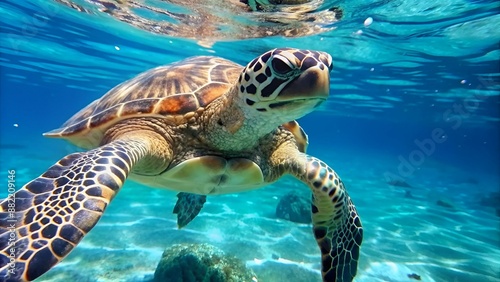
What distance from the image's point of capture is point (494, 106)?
2419 centimetres

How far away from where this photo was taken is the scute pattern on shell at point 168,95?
3.68m

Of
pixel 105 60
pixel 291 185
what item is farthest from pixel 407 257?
pixel 105 60

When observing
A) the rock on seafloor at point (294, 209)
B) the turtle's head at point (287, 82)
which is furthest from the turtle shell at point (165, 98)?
the rock on seafloor at point (294, 209)

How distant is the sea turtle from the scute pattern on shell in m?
0.01

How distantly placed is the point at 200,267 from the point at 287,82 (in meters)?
3.36

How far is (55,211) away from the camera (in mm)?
2021

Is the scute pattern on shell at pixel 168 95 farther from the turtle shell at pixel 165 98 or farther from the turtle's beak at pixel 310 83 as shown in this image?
the turtle's beak at pixel 310 83

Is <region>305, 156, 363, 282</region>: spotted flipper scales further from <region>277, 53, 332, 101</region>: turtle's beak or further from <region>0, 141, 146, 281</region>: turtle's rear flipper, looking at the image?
<region>0, 141, 146, 281</region>: turtle's rear flipper

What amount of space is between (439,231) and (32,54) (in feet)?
85.5

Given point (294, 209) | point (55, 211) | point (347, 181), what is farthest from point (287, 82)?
point (347, 181)

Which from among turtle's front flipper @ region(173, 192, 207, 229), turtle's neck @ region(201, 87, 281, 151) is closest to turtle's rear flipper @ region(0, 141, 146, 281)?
turtle's neck @ region(201, 87, 281, 151)

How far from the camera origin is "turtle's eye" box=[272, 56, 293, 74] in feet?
8.38

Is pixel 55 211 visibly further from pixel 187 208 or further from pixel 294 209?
pixel 294 209

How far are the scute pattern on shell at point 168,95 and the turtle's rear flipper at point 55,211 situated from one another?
45.8 inches
